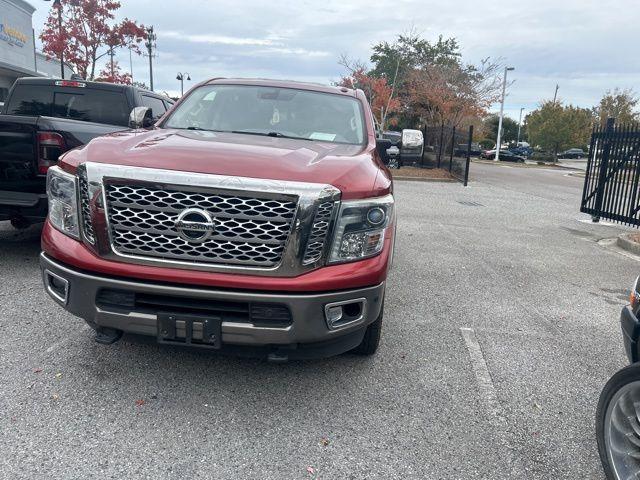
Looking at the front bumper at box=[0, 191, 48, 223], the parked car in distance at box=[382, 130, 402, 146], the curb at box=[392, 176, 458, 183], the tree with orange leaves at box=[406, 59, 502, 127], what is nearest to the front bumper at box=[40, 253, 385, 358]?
the front bumper at box=[0, 191, 48, 223]

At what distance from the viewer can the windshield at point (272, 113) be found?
419cm

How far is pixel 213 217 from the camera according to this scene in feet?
8.80

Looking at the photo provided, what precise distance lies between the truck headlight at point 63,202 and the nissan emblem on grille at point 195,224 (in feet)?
2.12

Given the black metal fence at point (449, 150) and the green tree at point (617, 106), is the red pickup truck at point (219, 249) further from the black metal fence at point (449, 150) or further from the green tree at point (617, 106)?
the green tree at point (617, 106)

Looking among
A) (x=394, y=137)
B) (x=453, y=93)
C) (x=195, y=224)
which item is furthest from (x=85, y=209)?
(x=453, y=93)

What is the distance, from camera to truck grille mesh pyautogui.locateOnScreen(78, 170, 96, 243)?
279cm

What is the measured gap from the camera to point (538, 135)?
48812 mm

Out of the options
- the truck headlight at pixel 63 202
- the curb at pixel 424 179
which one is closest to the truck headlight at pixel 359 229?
the truck headlight at pixel 63 202

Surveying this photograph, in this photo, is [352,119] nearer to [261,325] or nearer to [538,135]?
[261,325]

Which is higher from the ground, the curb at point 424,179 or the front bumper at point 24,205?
the front bumper at point 24,205

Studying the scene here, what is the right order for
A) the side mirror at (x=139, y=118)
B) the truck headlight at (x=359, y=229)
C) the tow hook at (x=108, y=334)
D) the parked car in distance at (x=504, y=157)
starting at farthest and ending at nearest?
the parked car in distance at (x=504, y=157) < the side mirror at (x=139, y=118) < the tow hook at (x=108, y=334) < the truck headlight at (x=359, y=229)

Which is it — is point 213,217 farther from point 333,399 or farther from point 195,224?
point 333,399

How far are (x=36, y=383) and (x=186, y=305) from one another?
1209 millimetres

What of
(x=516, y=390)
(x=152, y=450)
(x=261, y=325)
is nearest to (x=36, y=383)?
(x=152, y=450)
